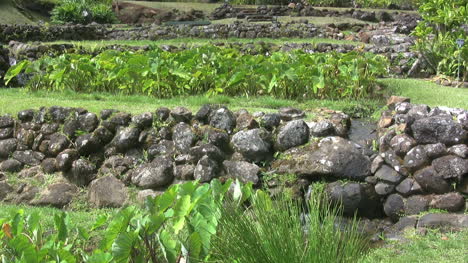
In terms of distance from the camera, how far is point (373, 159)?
258 inches

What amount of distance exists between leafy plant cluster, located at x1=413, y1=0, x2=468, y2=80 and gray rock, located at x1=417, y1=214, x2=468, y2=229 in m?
4.83

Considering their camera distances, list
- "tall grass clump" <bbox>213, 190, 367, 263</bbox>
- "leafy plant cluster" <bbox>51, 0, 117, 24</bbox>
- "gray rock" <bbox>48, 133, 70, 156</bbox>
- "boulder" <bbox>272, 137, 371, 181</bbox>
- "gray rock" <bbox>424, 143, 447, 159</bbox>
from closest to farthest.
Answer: "tall grass clump" <bbox>213, 190, 367, 263</bbox> → "gray rock" <bbox>424, 143, 447, 159</bbox> → "boulder" <bbox>272, 137, 371, 181</bbox> → "gray rock" <bbox>48, 133, 70, 156</bbox> → "leafy plant cluster" <bbox>51, 0, 117, 24</bbox>

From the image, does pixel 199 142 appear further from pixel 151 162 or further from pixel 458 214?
pixel 458 214

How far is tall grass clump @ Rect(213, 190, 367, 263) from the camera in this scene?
115 inches

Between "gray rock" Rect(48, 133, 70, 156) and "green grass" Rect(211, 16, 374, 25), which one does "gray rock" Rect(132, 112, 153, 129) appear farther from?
"green grass" Rect(211, 16, 374, 25)

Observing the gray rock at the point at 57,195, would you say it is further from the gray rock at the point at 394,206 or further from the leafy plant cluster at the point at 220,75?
the gray rock at the point at 394,206

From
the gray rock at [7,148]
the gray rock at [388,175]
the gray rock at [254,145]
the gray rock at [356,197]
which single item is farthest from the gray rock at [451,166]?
the gray rock at [7,148]

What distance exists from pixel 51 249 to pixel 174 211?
665mm

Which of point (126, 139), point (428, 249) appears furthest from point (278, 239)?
point (126, 139)

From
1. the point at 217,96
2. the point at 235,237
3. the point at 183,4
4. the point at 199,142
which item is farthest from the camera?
the point at 183,4

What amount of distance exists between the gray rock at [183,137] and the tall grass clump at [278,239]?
3.95 metres

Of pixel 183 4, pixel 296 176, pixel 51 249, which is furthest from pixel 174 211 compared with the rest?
pixel 183 4

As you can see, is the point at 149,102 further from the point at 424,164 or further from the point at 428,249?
the point at 428,249

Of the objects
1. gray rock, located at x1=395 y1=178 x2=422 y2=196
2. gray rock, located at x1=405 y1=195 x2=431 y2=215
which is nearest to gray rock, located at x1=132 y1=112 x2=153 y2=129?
gray rock, located at x1=395 y1=178 x2=422 y2=196
